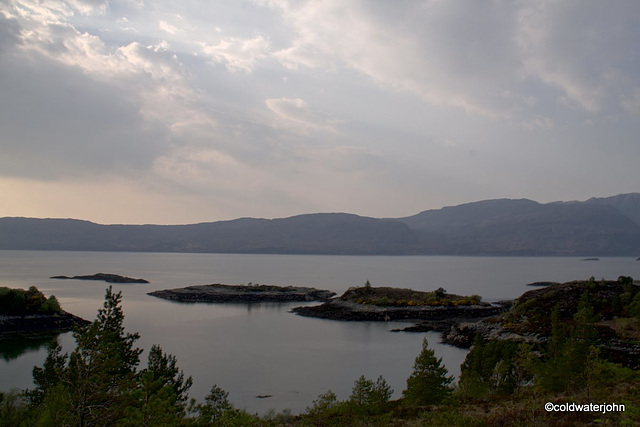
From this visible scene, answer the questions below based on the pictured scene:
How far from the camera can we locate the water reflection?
46781mm

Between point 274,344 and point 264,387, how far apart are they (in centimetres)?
1770

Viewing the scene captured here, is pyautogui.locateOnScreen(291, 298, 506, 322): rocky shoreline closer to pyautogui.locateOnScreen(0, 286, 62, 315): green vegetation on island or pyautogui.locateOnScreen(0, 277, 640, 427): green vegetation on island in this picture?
pyautogui.locateOnScreen(0, 277, 640, 427): green vegetation on island

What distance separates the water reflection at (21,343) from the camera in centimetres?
4678

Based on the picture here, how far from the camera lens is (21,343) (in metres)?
51.6

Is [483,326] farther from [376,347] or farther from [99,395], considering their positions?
[99,395]

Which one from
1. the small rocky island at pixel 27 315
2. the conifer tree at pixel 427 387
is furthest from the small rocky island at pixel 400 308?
the conifer tree at pixel 427 387

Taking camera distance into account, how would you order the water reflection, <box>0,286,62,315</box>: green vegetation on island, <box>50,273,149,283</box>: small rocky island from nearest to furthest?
1. the water reflection
2. <box>0,286,62,315</box>: green vegetation on island
3. <box>50,273,149,283</box>: small rocky island

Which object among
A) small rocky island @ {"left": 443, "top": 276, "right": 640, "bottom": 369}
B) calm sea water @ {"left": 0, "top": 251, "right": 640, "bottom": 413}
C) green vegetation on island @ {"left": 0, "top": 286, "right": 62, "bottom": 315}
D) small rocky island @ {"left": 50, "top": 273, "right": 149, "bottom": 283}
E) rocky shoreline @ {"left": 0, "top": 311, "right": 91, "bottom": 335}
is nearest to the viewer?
calm sea water @ {"left": 0, "top": 251, "right": 640, "bottom": 413}

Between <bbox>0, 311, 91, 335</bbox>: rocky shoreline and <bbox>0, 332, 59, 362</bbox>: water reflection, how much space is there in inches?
92.7

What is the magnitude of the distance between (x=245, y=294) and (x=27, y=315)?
164 feet

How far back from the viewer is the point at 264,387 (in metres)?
36.6

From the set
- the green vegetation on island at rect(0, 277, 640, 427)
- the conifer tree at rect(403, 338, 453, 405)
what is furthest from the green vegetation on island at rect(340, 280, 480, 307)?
the conifer tree at rect(403, 338, 453, 405)

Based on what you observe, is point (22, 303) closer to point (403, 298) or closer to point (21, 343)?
point (21, 343)

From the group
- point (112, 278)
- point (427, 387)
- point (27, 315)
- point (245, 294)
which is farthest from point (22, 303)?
point (112, 278)
